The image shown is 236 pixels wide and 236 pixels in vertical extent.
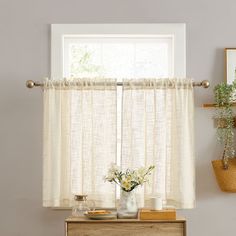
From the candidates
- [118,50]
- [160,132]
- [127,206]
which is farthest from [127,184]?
[118,50]

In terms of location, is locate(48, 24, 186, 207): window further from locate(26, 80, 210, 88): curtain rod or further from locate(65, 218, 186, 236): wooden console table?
locate(65, 218, 186, 236): wooden console table

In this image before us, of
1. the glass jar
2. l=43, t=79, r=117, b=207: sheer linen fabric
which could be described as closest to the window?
l=43, t=79, r=117, b=207: sheer linen fabric

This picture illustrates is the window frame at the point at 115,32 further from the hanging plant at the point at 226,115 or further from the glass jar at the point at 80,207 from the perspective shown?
the glass jar at the point at 80,207

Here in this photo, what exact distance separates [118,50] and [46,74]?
54 cm

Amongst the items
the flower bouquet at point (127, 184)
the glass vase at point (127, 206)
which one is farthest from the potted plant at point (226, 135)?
the glass vase at point (127, 206)

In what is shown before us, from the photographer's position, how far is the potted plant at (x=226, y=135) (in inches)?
162

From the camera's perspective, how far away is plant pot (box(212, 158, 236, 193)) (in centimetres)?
411

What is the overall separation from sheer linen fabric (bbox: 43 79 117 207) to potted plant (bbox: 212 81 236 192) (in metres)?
0.69

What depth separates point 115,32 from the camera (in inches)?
169

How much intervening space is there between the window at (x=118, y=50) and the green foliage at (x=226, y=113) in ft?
1.13

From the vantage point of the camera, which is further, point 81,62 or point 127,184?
point 81,62

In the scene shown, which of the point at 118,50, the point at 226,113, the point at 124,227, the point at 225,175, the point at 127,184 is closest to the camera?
the point at 124,227

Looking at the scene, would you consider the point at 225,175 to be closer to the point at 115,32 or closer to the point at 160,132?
the point at 160,132

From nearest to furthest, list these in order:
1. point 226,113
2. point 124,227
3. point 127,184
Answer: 1. point 124,227
2. point 127,184
3. point 226,113
